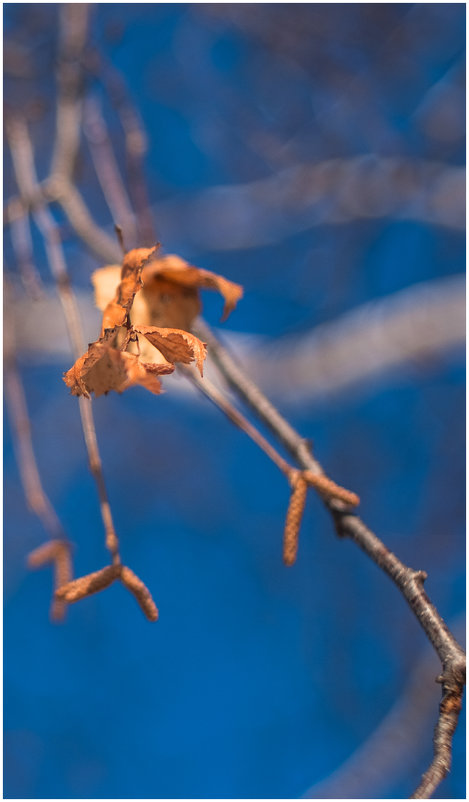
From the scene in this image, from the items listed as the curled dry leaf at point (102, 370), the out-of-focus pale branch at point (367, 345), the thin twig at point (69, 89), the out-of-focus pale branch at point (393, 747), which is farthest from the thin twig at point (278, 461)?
the out-of-focus pale branch at point (393, 747)

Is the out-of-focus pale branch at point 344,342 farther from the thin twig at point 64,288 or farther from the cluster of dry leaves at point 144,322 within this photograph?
the cluster of dry leaves at point 144,322

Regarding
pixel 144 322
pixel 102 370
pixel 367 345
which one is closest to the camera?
pixel 102 370

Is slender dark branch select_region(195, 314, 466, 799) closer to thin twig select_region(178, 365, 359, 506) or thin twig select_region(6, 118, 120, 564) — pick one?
thin twig select_region(178, 365, 359, 506)

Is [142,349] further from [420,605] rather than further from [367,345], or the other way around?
[367,345]

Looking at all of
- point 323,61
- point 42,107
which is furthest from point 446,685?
point 323,61

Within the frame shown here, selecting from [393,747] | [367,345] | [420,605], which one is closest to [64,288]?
[420,605]

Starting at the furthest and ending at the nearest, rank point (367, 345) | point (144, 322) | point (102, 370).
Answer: point (367, 345), point (144, 322), point (102, 370)

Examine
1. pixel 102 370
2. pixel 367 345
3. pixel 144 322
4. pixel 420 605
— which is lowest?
pixel 420 605
